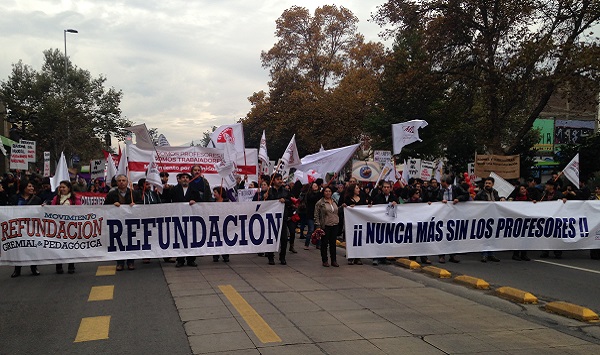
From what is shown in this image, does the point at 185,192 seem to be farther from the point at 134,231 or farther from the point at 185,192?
the point at 134,231

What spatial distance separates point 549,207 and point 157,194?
8.32 m

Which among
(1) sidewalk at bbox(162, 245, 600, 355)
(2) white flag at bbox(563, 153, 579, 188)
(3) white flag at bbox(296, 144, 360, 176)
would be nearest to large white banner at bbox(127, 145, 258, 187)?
(3) white flag at bbox(296, 144, 360, 176)

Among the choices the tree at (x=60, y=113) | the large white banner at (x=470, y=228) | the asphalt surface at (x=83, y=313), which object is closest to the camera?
the asphalt surface at (x=83, y=313)

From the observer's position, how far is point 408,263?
10.9 metres

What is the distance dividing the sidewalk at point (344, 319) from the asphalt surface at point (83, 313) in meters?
0.27

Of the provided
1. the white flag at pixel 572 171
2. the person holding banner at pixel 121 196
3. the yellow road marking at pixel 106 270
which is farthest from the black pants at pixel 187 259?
the white flag at pixel 572 171

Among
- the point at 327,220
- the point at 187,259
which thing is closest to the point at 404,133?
the point at 327,220

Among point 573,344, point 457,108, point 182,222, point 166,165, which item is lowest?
point 573,344

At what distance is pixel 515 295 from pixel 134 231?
259 inches

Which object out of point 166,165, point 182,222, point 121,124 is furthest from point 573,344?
point 121,124

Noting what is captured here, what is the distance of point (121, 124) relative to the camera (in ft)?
137

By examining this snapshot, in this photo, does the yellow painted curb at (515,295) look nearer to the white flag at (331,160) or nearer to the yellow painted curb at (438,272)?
the yellow painted curb at (438,272)

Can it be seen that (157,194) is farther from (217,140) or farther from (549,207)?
(549,207)

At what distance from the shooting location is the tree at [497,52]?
67.2 ft
